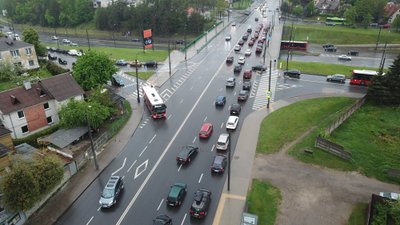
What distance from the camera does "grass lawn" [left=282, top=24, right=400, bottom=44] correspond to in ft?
351

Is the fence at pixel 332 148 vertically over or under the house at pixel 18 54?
under

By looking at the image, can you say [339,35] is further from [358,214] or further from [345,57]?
[358,214]

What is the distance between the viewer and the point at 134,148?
4516 centimetres

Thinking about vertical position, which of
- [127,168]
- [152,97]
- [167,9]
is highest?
[167,9]

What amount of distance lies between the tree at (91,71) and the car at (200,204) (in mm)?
33678

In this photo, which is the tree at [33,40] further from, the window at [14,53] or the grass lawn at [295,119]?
the grass lawn at [295,119]

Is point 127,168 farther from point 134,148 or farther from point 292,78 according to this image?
point 292,78

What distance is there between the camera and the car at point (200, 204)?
104ft

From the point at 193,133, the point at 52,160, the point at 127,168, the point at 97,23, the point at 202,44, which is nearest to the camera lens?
the point at 52,160

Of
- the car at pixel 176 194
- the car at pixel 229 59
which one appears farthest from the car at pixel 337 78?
the car at pixel 176 194

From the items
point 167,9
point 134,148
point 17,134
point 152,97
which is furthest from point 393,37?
point 17,134

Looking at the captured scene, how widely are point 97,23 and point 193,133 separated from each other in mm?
110657

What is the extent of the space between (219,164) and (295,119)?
712 inches

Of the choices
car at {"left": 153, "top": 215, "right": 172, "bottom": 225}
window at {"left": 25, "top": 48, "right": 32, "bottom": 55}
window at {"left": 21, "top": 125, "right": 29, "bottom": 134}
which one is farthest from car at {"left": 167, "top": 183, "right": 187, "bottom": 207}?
window at {"left": 25, "top": 48, "right": 32, "bottom": 55}
